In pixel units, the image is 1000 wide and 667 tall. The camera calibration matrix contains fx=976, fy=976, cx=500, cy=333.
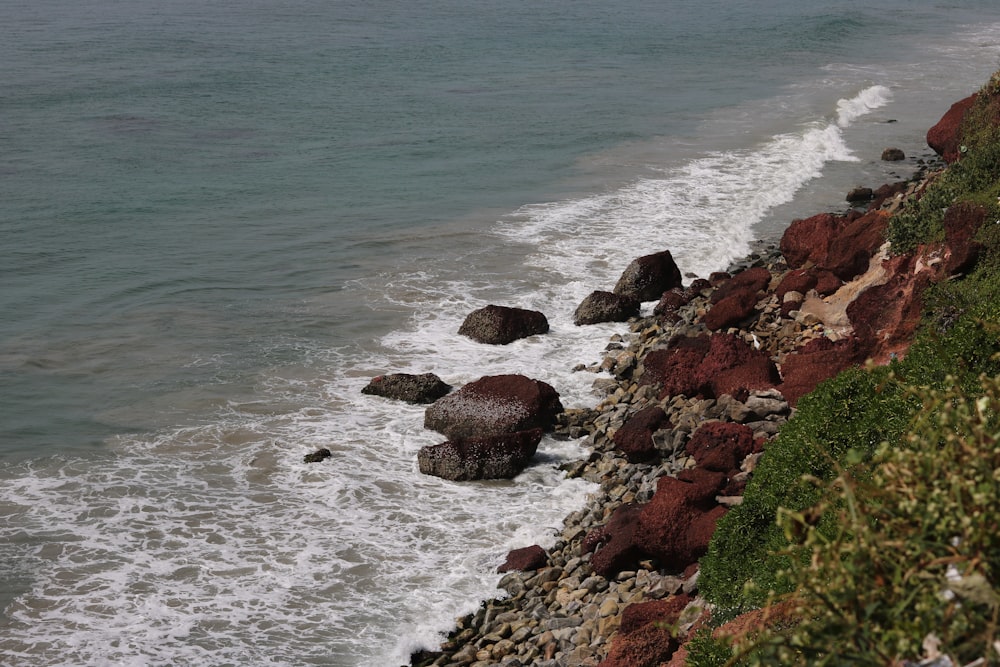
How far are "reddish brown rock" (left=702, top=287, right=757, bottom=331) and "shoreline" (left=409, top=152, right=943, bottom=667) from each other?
14 centimetres

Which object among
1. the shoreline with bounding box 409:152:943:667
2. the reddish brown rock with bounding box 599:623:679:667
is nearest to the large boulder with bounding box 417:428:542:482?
the shoreline with bounding box 409:152:943:667

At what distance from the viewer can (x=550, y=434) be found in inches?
644

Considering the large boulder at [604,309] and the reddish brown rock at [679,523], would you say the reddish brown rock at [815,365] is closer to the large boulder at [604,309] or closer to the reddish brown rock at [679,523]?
the reddish brown rock at [679,523]

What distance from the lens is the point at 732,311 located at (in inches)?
715

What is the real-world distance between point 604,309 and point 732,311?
3628mm

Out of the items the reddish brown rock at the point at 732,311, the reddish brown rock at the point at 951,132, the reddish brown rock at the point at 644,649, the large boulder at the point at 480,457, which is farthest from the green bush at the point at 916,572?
the reddish brown rock at the point at 951,132

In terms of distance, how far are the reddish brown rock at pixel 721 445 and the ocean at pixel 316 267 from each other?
2217mm

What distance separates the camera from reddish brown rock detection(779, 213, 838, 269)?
781 inches

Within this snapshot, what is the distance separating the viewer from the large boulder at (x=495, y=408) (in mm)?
16062

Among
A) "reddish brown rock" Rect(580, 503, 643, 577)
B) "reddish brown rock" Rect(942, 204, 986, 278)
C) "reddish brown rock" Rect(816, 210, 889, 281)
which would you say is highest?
"reddish brown rock" Rect(942, 204, 986, 278)

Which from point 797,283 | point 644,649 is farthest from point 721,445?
point 797,283

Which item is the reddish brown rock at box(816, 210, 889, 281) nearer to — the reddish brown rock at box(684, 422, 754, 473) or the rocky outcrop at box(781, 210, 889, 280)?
the rocky outcrop at box(781, 210, 889, 280)

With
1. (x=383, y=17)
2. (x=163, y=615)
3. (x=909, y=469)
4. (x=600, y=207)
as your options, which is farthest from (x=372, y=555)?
(x=383, y=17)

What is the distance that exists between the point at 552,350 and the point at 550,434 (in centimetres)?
374
